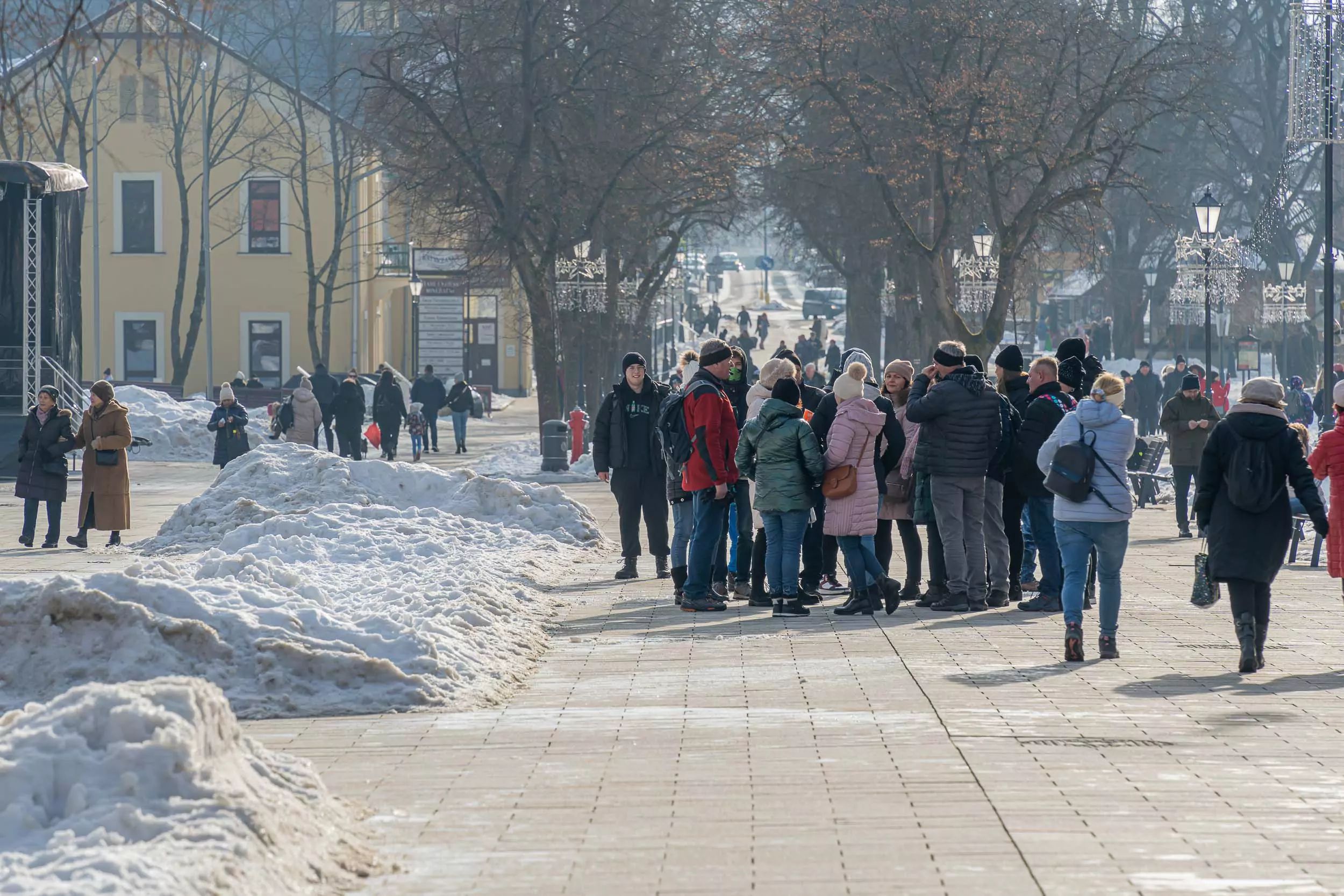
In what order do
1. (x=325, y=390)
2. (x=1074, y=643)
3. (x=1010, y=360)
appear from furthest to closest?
(x=325, y=390) → (x=1010, y=360) → (x=1074, y=643)

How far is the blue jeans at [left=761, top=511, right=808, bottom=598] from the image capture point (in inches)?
457

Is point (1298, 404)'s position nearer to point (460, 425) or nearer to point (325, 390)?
point (460, 425)

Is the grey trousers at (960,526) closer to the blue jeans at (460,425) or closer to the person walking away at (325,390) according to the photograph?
the person walking away at (325,390)

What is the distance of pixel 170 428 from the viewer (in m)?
34.0

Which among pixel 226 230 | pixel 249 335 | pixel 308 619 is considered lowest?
pixel 308 619

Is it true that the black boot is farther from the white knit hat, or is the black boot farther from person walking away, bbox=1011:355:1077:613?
the white knit hat

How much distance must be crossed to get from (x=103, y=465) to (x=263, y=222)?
39454mm

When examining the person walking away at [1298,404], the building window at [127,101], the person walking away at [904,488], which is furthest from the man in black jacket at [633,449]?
the building window at [127,101]

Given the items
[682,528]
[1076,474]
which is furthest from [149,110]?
[1076,474]

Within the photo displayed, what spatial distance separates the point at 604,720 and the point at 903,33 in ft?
78.3

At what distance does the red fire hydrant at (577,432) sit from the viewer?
29.1 m

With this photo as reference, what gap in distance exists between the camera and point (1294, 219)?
52438 mm

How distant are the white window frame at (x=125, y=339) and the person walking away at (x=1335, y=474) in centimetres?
4699

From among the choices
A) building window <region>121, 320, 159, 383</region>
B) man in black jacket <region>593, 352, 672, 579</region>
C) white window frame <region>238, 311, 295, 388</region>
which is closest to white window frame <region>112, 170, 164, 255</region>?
building window <region>121, 320, 159, 383</region>
